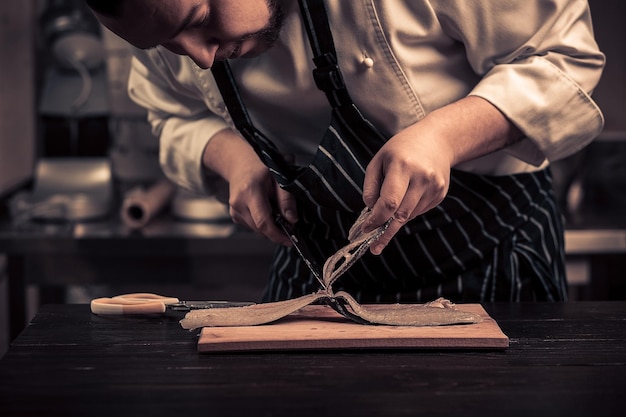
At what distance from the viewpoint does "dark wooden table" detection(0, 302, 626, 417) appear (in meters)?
0.90

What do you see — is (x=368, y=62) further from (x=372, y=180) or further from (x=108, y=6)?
(x=108, y=6)

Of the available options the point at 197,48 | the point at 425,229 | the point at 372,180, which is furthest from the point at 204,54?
the point at 425,229

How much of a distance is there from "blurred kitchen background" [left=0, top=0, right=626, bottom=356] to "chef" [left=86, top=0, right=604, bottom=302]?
704mm

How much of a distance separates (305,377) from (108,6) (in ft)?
1.43

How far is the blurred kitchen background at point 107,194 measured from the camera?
224cm

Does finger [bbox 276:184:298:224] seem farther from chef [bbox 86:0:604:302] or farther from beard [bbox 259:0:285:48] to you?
beard [bbox 259:0:285:48]

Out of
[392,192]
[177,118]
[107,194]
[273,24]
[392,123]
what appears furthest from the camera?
[107,194]

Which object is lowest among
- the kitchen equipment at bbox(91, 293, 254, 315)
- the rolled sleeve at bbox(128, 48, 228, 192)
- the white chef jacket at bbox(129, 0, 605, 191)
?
the kitchen equipment at bbox(91, 293, 254, 315)

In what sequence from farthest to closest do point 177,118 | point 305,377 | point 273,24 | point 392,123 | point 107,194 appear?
point 107,194 → point 177,118 → point 392,123 → point 273,24 → point 305,377

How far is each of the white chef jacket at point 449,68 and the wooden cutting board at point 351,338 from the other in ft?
1.06

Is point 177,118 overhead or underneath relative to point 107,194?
overhead

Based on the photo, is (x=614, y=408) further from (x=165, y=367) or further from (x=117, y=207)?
(x=117, y=207)

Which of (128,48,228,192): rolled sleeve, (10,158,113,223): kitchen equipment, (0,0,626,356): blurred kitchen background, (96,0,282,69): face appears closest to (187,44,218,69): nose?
(96,0,282,69): face

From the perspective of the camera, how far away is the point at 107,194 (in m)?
2.50
